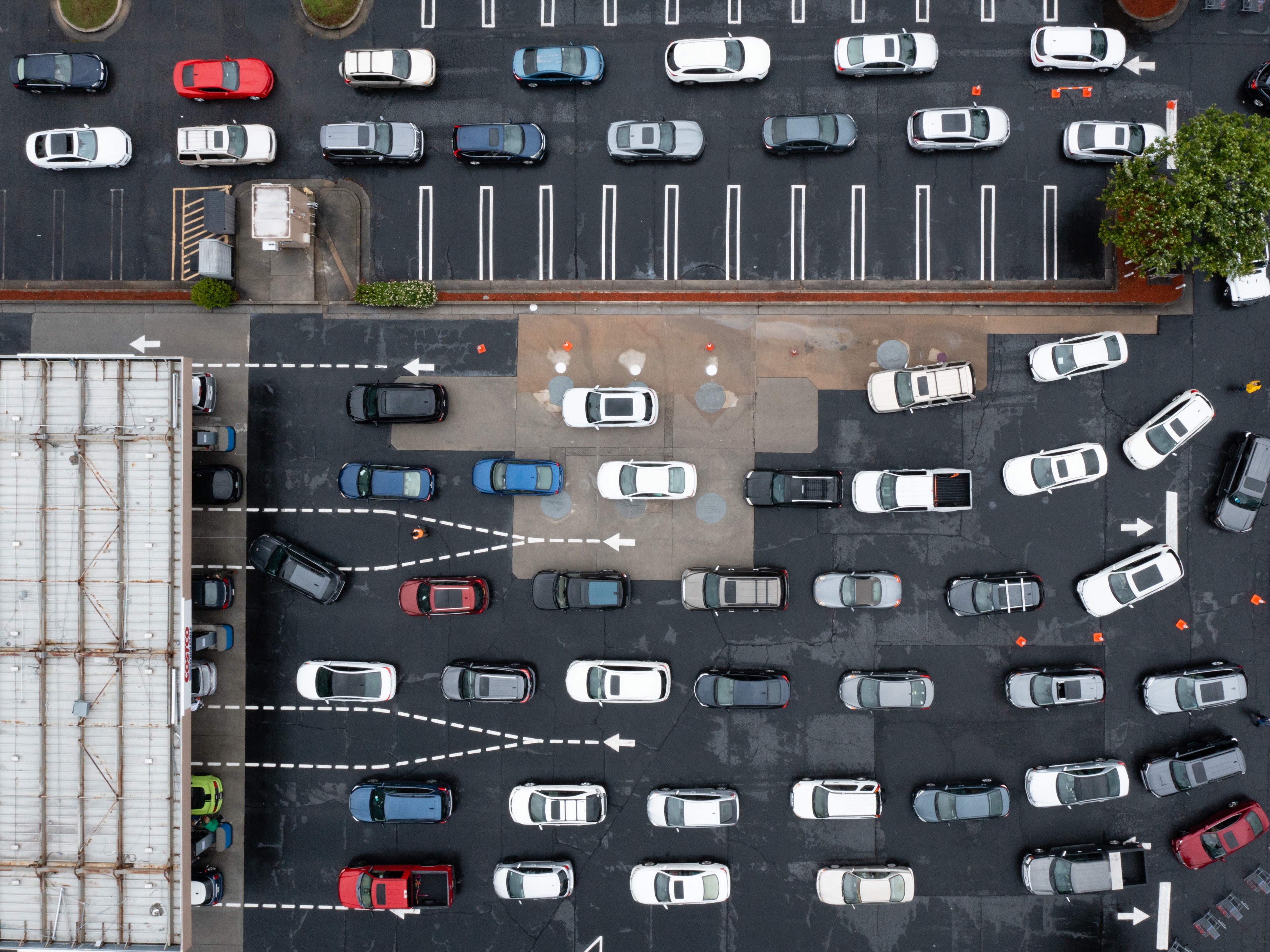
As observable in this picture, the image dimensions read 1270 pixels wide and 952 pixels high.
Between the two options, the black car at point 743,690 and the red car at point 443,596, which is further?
the red car at point 443,596

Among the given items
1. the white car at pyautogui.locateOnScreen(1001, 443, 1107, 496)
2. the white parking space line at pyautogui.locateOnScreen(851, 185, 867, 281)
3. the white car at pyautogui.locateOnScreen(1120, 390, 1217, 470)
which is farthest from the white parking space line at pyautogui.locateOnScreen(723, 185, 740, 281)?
the white car at pyautogui.locateOnScreen(1120, 390, 1217, 470)

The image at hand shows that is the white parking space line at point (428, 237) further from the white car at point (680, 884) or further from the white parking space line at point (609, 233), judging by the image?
the white car at point (680, 884)

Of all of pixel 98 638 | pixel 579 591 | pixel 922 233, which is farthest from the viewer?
pixel 922 233

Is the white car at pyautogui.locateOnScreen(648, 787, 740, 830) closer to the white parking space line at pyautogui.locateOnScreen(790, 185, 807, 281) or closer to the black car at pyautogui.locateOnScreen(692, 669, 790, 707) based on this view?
the black car at pyautogui.locateOnScreen(692, 669, 790, 707)

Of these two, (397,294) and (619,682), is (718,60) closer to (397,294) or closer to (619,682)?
(397,294)

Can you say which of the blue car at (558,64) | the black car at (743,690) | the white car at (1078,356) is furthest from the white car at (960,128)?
the black car at (743,690)

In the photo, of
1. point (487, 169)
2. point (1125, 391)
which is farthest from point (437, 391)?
point (1125, 391)

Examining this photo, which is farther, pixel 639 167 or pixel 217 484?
pixel 639 167

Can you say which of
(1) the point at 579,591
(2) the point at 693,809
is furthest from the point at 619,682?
(2) the point at 693,809
